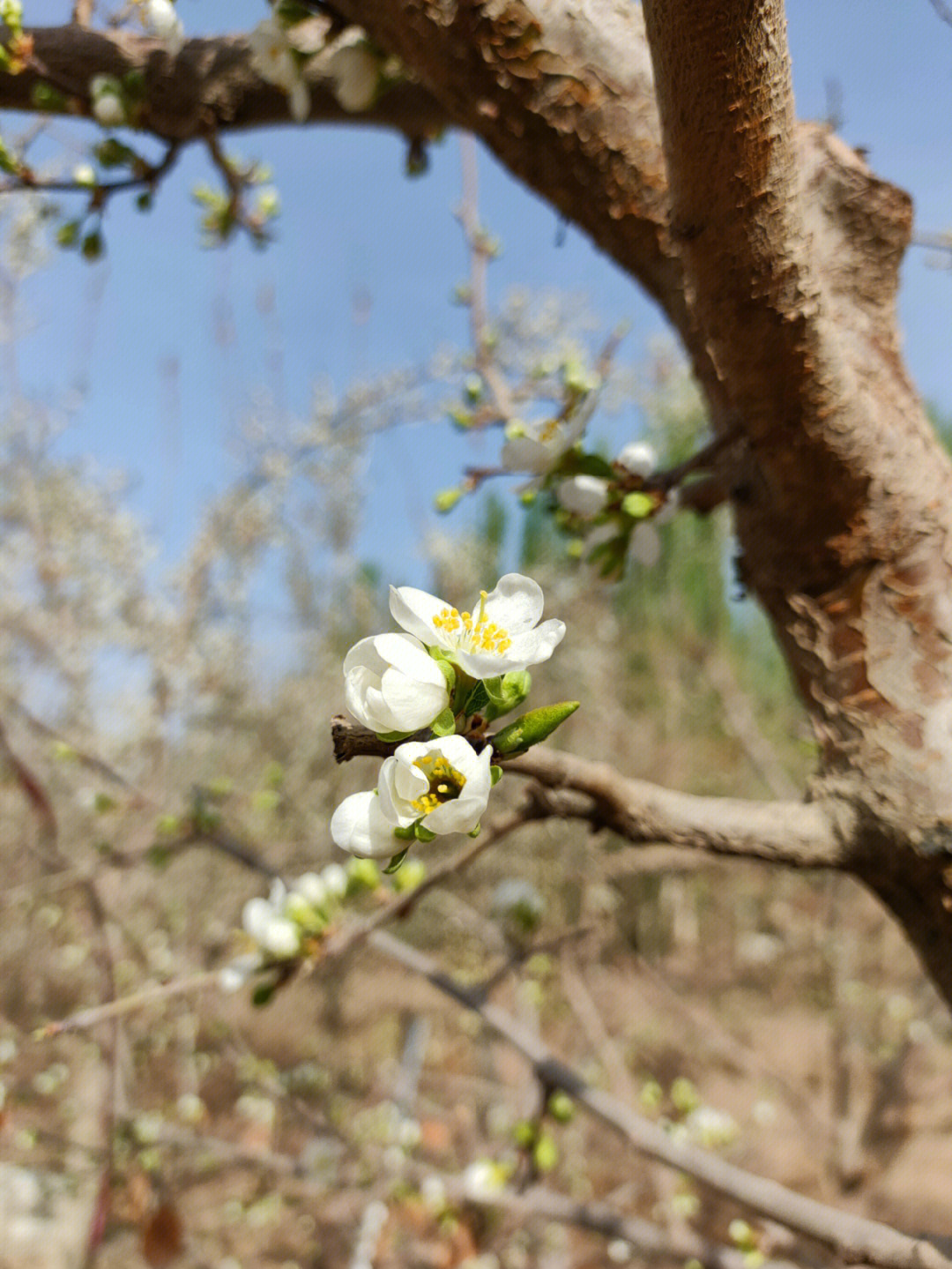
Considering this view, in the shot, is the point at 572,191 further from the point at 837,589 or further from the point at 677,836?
the point at 677,836

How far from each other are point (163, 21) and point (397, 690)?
1.02 metres

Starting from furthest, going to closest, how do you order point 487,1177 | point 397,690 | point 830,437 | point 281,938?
point 487,1177, point 281,938, point 830,437, point 397,690

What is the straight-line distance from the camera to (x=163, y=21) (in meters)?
1.00

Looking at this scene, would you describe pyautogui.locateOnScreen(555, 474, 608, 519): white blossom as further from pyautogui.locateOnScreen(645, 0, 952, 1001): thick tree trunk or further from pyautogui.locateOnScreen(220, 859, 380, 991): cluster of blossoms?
pyautogui.locateOnScreen(220, 859, 380, 991): cluster of blossoms

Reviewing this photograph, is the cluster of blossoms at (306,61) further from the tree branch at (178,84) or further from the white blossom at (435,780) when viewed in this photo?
the white blossom at (435,780)

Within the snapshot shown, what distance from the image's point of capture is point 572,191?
0.81 metres

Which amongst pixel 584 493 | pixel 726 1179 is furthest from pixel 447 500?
pixel 726 1179

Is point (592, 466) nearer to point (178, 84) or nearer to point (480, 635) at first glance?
point (480, 635)

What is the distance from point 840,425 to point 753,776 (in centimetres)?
442

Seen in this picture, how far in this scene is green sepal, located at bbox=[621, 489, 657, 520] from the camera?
2.59ft

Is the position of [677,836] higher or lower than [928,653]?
lower

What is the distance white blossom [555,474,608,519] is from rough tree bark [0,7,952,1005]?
0.42 ft

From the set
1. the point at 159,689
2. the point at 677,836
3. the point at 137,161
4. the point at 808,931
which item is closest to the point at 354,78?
the point at 137,161

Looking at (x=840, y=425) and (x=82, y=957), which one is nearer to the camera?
(x=840, y=425)
